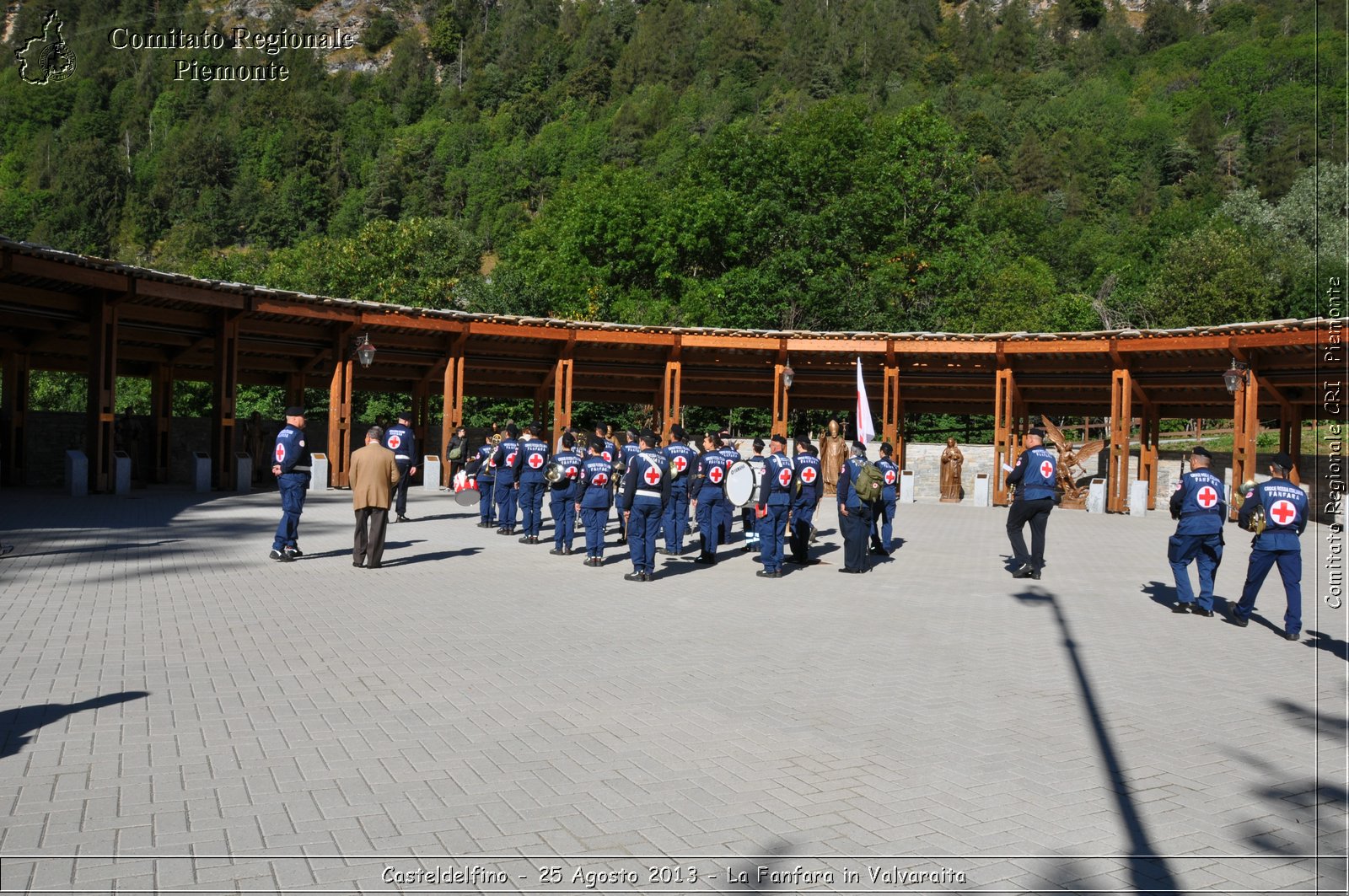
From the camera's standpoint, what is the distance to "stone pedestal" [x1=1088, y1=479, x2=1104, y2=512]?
82.6 ft

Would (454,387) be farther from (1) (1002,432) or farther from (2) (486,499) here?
(1) (1002,432)

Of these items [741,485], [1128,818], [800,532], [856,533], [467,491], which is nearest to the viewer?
[1128,818]

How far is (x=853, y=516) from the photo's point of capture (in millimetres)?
12484

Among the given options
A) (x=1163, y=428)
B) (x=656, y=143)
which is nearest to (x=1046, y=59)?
(x=656, y=143)

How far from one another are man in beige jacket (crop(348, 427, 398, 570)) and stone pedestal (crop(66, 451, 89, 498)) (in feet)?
33.3

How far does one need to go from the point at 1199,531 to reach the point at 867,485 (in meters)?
3.76

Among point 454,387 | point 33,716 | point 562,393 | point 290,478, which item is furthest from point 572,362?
point 33,716

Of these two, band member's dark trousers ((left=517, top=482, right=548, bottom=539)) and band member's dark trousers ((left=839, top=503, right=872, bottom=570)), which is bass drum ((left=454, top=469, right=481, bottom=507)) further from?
band member's dark trousers ((left=839, top=503, right=872, bottom=570))

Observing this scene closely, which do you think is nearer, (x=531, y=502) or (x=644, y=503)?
(x=644, y=503)

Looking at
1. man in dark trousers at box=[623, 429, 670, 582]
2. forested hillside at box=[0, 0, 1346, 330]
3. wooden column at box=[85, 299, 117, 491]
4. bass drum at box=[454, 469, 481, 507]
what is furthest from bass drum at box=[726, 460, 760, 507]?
wooden column at box=[85, 299, 117, 491]

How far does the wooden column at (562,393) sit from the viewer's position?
2683 cm

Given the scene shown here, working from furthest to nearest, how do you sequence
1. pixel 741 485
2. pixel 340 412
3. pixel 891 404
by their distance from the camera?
pixel 891 404 → pixel 340 412 → pixel 741 485

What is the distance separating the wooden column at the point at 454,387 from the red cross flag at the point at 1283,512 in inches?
782

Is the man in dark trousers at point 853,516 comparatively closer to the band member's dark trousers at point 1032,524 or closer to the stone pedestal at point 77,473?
the band member's dark trousers at point 1032,524
